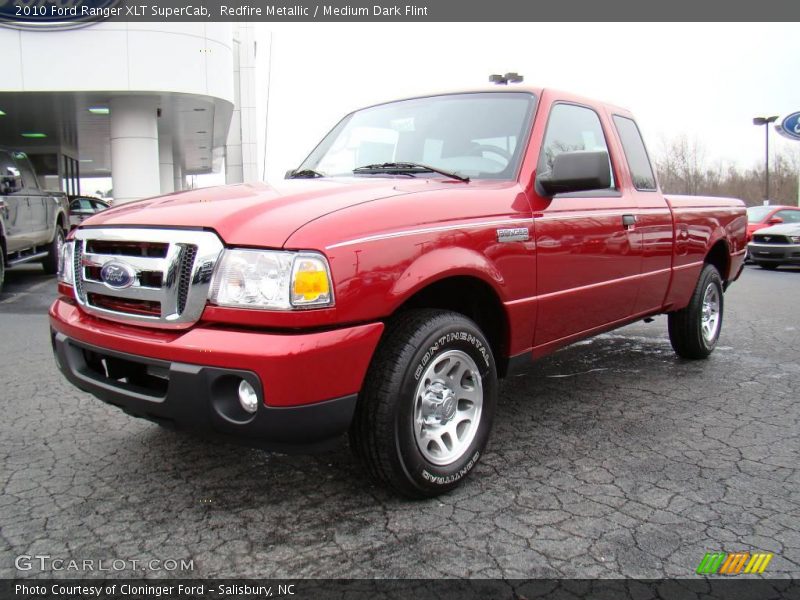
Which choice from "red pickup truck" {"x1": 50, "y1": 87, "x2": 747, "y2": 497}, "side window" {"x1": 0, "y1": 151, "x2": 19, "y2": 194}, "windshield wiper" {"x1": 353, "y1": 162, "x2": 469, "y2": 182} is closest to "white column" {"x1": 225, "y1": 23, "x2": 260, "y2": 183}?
"side window" {"x1": 0, "y1": 151, "x2": 19, "y2": 194}

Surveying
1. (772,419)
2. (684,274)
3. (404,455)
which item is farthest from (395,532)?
(684,274)

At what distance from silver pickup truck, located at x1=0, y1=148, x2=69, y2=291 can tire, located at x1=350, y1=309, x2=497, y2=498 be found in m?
7.93

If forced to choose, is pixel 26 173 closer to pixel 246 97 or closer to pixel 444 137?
pixel 444 137

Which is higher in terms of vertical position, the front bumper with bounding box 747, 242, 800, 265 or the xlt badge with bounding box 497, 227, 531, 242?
the xlt badge with bounding box 497, 227, 531, 242

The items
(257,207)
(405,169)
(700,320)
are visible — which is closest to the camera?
(257,207)

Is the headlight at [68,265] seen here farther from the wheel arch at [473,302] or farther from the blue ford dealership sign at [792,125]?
the blue ford dealership sign at [792,125]

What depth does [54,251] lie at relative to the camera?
11.5 meters

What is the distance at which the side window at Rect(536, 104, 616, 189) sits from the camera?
356 cm

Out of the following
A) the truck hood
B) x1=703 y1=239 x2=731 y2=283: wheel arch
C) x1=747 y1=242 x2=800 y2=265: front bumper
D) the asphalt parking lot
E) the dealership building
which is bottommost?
the asphalt parking lot

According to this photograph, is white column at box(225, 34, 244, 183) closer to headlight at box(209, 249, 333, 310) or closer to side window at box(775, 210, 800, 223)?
side window at box(775, 210, 800, 223)

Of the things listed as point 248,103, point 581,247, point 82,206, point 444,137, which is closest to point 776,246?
point 581,247

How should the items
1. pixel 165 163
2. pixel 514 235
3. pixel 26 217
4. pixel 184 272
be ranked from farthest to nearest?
pixel 165 163 → pixel 26 217 → pixel 514 235 → pixel 184 272

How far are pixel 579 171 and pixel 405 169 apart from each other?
2.96ft

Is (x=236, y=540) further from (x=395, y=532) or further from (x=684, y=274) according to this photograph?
(x=684, y=274)
